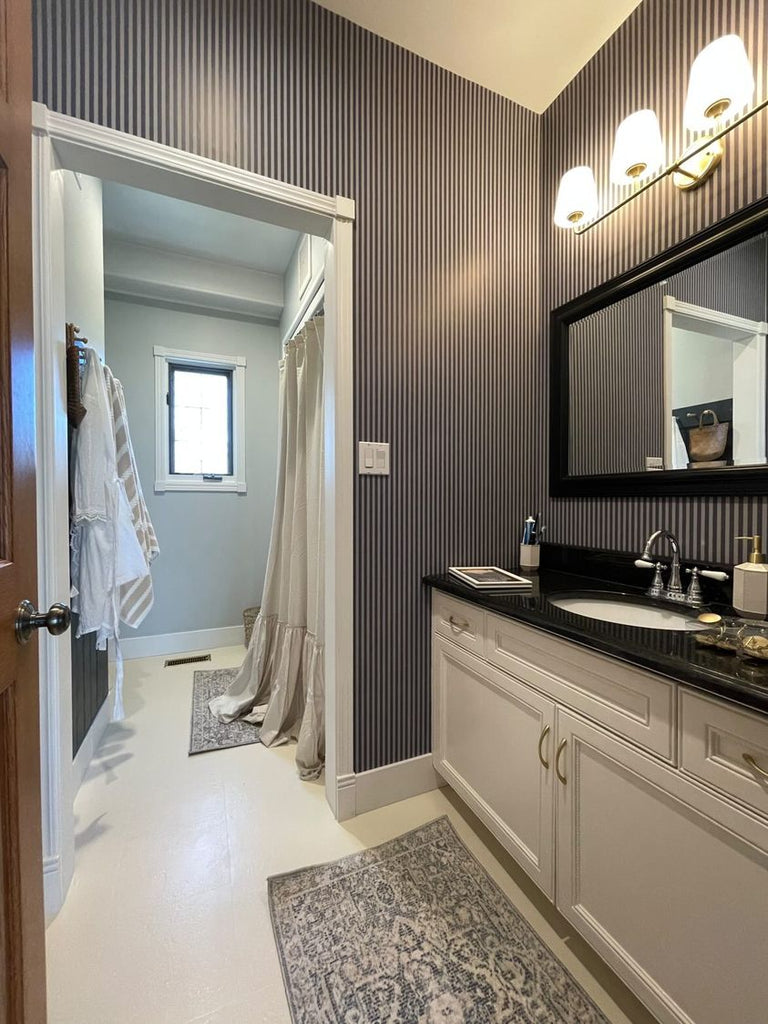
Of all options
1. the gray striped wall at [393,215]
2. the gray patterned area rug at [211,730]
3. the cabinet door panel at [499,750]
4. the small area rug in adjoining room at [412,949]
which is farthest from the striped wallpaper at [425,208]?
the gray patterned area rug at [211,730]

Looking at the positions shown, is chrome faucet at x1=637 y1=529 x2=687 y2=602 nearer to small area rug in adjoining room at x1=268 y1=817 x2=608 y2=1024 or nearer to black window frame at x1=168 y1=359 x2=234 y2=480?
small area rug in adjoining room at x1=268 y1=817 x2=608 y2=1024

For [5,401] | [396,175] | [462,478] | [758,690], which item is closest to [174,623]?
[462,478]

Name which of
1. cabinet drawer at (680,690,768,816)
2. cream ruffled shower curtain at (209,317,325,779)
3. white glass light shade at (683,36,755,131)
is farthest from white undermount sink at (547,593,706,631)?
white glass light shade at (683,36,755,131)

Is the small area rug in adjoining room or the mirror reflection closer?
the small area rug in adjoining room

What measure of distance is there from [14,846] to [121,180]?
1.65m

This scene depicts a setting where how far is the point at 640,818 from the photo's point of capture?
0.85m

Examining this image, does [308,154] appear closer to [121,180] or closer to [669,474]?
[121,180]

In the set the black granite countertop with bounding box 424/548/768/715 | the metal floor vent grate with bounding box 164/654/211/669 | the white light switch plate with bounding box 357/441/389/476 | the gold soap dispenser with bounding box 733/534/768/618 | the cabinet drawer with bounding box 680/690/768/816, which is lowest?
the metal floor vent grate with bounding box 164/654/211/669

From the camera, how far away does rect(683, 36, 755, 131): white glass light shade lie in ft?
3.55

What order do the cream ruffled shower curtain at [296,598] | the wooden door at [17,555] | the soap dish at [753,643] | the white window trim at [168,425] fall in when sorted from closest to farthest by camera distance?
the wooden door at [17,555]
the soap dish at [753,643]
the cream ruffled shower curtain at [296,598]
the white window trim at [168,425]

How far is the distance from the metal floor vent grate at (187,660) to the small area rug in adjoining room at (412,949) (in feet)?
6.48

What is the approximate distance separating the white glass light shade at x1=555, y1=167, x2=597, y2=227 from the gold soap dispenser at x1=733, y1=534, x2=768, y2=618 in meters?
1.30

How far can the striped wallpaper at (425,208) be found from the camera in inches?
47.7

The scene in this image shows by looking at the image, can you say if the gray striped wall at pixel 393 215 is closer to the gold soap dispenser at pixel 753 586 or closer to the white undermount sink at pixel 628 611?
the white undermount sink at pixel 628 611
